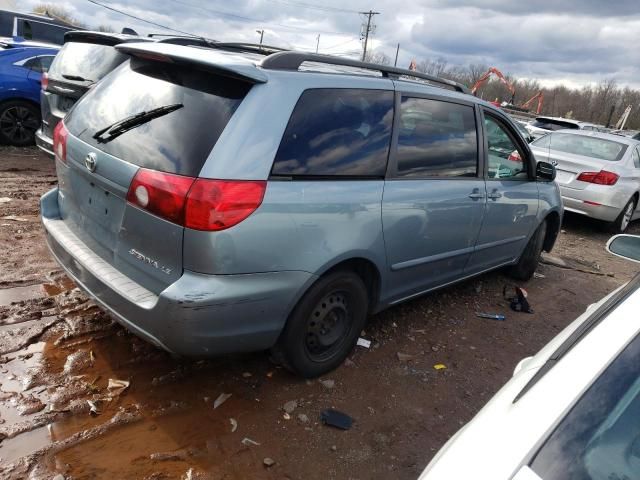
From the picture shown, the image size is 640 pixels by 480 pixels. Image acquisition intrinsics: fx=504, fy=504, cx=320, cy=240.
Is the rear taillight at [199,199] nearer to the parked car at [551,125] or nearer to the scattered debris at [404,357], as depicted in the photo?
the scattered debris at [404,357]

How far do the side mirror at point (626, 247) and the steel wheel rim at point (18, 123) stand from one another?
8.72 metres

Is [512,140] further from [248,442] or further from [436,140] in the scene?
[248,442]

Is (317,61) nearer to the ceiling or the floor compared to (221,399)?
nearer to the ceiling

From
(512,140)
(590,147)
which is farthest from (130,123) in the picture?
(590,147)

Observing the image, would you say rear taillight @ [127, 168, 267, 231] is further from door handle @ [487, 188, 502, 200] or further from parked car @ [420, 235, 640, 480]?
door handle @ [487, 188, 502, 200]

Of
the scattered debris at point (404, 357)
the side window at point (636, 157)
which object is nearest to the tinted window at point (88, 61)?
the scattered debris at point (404, 357)

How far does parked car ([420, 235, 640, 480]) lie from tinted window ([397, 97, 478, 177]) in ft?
6.88

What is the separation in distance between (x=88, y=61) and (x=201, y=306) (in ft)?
17.2

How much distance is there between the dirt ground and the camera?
8.25 feet

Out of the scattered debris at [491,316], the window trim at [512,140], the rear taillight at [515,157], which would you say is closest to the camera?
the window trim at [512,140]

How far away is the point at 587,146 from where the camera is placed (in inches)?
343

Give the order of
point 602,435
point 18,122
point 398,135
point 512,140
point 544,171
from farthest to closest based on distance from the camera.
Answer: point 18,122 < point 544,171 < point 512,140 < point 398,135 < point 602,435

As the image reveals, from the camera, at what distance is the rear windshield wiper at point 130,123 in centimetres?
268

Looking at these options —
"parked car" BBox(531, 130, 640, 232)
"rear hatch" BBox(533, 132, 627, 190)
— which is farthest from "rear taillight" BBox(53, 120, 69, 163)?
"rear hatch" BBox(533, 132, 627, 190)
